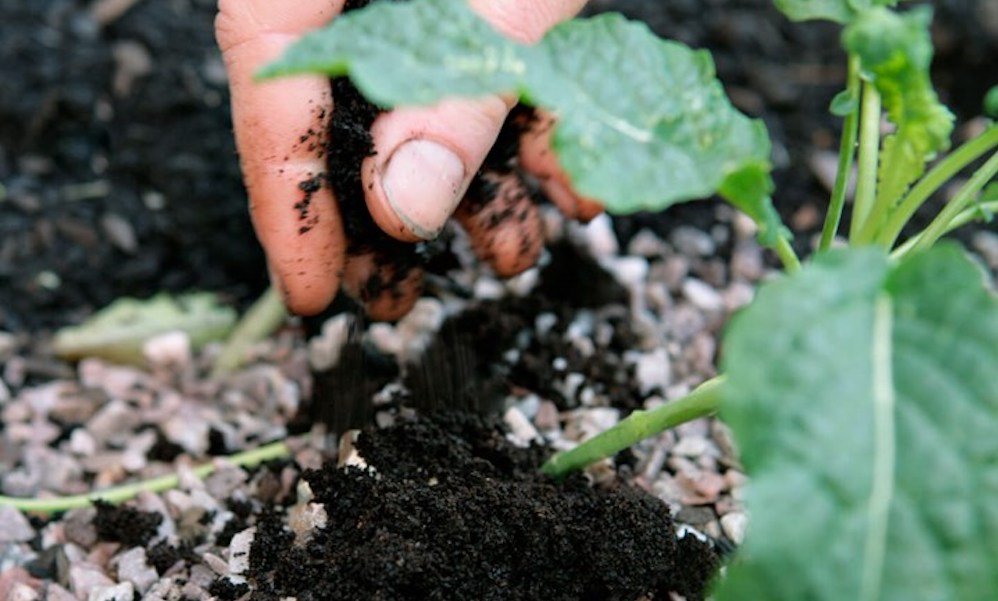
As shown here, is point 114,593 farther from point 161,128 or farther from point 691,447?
point 161,128

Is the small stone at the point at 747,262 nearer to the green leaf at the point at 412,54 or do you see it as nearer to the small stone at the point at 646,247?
the small stone at the point at 646,247

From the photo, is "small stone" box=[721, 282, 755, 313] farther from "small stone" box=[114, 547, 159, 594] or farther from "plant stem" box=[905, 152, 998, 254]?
"small stone" box=[114, 547, 159, 594]

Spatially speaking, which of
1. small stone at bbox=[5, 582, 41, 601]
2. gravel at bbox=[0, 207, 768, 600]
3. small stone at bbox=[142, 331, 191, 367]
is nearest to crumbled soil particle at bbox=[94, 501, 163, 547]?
gravel at bbox=[0, 207, 768, 600]

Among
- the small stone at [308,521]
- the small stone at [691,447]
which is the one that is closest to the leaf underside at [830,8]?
the small stone at [691,447]

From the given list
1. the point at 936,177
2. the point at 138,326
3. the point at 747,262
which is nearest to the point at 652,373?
the point at 747,262

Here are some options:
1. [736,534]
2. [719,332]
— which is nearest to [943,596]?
[736,534]

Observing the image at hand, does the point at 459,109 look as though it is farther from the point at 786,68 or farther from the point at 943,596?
the point at 786,68
